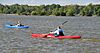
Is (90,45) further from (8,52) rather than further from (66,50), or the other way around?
(8,52)

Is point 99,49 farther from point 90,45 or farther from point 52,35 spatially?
point 52,35

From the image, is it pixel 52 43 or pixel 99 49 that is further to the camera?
pixel 52 43

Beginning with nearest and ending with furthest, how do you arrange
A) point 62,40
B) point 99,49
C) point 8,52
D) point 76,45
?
point 8,52
point 99,49
point 76,45
point 62,40

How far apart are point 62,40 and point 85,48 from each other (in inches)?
311

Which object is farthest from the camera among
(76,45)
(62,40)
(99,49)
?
(62,40)

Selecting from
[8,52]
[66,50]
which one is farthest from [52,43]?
[8,52]

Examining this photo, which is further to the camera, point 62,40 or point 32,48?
point 62,40

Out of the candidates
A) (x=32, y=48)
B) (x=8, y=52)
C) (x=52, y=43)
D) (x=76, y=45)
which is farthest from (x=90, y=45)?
(x=8, y=52)

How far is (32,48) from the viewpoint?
3966 centimetres

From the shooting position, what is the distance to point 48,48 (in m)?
40.1

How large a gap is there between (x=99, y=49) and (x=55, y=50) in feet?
14.8

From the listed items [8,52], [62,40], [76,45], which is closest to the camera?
[8,52]

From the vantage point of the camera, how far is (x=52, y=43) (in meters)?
45.0

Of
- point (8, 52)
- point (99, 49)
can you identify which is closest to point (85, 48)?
point (99, 49)
